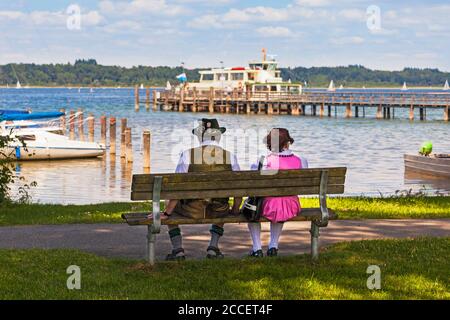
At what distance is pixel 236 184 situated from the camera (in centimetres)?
854

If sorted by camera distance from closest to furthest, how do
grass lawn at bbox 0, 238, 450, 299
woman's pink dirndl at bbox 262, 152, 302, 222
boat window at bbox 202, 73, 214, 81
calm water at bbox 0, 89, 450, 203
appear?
1. grass lawn at bbox 0, 238, 450, 299
2. woman's pink dirndl at bbox 262, 152, 302, 222
3. calm water at bbox 0, 89, 450, 203
4. boat window at bbox 202, 73, 214, 81

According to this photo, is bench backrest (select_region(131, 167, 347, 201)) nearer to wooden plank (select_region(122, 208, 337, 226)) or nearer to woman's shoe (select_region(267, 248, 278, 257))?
wooden plank (select_region(122, 208, 337, 226))

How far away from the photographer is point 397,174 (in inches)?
1268

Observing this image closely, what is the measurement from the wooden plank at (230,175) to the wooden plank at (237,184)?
0.11ft

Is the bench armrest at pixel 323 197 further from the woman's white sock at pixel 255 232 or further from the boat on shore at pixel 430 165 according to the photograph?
the boat on shore at pixel 430 165

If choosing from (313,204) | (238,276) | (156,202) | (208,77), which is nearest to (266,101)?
(208,77)

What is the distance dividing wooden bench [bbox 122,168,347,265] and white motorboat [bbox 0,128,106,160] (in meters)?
28.7

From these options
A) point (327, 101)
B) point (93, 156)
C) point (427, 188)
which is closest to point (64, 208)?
point (427, 188)

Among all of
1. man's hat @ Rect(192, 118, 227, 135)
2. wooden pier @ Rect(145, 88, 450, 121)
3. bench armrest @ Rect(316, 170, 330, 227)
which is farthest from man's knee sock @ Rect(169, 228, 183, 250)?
wooden pier @ Rect(145, 88, 450, 121)

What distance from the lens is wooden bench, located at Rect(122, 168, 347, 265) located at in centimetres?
833

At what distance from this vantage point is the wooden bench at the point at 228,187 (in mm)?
8328

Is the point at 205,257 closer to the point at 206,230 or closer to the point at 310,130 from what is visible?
the point at 206,230

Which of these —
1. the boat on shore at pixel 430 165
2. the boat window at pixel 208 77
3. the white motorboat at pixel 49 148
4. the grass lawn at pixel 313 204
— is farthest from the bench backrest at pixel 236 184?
the boat window at pixel 208 77
